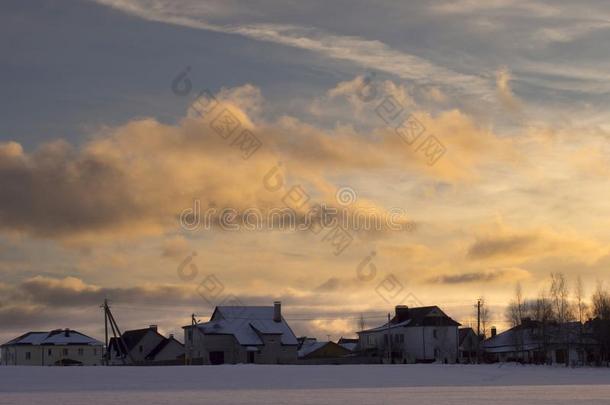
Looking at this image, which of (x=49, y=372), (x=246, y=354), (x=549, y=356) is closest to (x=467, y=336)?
(x=549, y=356)

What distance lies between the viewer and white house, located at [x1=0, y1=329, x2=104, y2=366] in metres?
152

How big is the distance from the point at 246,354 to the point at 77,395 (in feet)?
271

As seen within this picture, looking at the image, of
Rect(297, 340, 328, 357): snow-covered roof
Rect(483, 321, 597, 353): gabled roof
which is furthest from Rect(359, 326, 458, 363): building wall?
Rect(297, 340, 328, 357): snow-covered roof

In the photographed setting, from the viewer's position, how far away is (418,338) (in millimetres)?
145125

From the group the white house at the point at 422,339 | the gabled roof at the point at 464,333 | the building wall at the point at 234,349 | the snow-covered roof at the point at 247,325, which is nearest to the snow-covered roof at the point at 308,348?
the white house at the point at 422,339

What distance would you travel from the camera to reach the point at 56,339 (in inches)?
6102

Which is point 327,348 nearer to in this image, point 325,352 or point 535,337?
point 325,352

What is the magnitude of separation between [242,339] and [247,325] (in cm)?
414

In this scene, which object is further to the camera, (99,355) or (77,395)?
(99,355)

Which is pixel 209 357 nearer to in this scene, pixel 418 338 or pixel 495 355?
pixel 418 338

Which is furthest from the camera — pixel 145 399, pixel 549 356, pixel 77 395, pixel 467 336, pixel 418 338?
pixel 467 336

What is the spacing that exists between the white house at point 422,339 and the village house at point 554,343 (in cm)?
650

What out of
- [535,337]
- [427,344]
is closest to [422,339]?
[427,344]

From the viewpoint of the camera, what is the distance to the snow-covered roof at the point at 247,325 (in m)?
127
